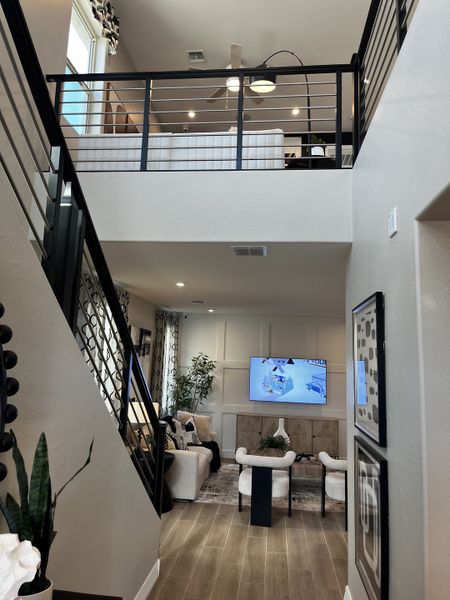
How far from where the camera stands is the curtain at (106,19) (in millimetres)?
4125

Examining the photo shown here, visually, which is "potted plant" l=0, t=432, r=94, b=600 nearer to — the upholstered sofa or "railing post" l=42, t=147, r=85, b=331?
"railing post" l=42, t=147, r=85, b=331

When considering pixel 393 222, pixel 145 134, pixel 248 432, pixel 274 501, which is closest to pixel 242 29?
pixel 145 134

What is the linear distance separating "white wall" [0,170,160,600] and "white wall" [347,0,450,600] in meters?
1.38

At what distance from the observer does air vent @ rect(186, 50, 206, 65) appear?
5.45 meters

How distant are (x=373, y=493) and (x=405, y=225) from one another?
4.49 feet

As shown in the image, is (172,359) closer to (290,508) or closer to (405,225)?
(290,508)

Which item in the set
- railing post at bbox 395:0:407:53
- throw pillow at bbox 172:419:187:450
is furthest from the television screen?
railing post at bbox 395:0:407:53

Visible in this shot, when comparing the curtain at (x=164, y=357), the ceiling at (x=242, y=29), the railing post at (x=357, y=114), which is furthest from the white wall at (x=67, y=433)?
the ceiling at (x=242, y=29)

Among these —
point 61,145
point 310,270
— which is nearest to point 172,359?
point 310,270

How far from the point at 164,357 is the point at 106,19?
5.05 metres

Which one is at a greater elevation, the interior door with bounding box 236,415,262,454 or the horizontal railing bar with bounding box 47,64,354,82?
the horizontal railing bar with bounding box 47,64,354,82

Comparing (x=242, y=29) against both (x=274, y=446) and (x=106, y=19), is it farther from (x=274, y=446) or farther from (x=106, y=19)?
(x=274, y=446)

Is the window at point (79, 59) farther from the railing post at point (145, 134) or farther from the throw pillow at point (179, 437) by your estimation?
the throw pillow at point (179, 437)

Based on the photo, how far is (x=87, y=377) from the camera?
187 cm
